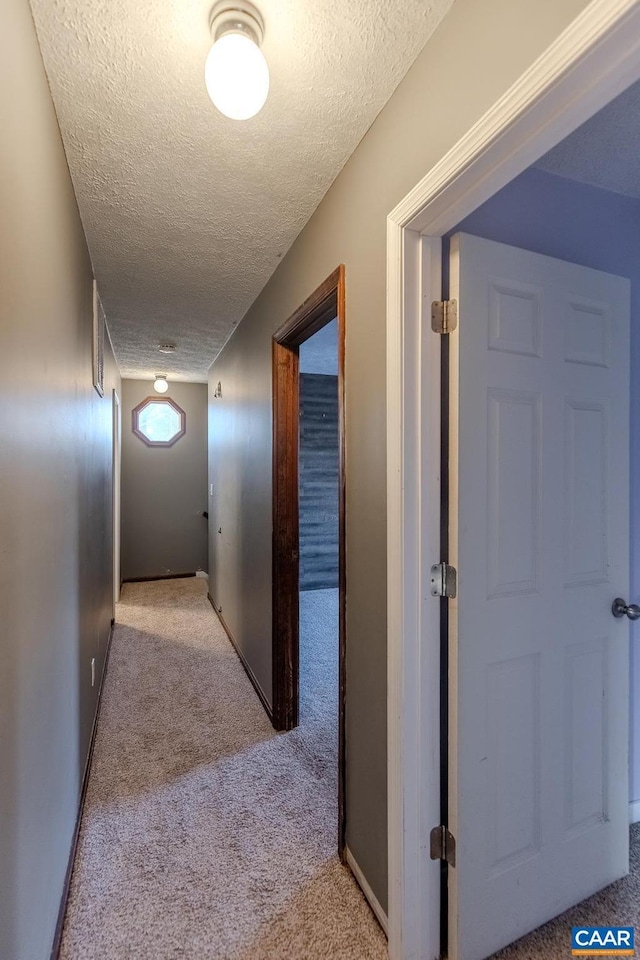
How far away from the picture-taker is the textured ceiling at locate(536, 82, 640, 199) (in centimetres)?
122

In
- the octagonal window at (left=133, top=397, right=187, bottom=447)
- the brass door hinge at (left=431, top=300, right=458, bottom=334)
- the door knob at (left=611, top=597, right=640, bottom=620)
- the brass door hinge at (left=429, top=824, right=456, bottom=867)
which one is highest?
the octagonal window at (left=133, top=397, right=187, bottom=447)

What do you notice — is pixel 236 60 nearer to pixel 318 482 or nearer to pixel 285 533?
pixel 285 533

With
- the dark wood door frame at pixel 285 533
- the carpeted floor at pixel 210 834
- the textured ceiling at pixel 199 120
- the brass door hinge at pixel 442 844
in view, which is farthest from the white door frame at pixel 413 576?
the dark wood door frame at pixel 285 533

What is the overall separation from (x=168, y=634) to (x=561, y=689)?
323cm

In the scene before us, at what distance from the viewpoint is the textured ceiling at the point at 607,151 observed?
47.9 inches

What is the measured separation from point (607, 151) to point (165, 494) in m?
5.20

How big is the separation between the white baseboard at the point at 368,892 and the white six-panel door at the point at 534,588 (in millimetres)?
226

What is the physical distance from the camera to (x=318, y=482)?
18.1 ft

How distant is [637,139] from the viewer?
4.28 feet

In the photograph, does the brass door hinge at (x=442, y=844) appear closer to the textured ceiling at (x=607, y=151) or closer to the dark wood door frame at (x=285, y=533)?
the dark wood door frame at (x=285, y=533)

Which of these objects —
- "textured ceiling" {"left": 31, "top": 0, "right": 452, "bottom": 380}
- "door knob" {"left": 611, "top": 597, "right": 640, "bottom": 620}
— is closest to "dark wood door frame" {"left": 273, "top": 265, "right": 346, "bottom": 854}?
"textured ceiling" {"left": 31, "top": 0, "right": 452, "bottom": 380}

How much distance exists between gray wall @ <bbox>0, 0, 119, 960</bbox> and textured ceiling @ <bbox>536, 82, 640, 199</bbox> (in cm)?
143

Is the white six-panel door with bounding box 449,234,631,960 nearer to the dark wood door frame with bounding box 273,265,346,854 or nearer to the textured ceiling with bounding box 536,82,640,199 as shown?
the textured ceiling with bounding box 536,82,640,199

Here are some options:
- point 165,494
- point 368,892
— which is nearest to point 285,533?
point 368,892
